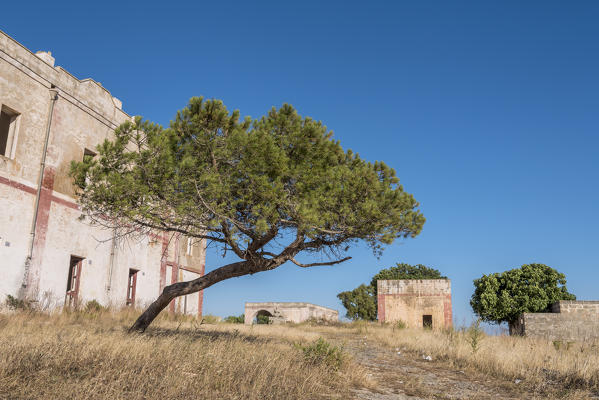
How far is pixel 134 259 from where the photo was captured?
1825 centimetres

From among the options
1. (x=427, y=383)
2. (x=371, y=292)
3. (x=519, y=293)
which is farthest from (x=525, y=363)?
(x=371, y=292)

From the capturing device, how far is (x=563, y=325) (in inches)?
765

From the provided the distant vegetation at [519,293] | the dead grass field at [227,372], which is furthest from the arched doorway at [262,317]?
the dead grass field at [227,372]

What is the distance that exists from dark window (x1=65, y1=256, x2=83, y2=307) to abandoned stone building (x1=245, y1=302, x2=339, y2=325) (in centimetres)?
1847

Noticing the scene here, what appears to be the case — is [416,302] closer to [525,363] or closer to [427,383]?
[525,363]

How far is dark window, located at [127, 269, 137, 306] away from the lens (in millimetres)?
17859

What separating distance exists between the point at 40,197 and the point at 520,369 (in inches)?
537

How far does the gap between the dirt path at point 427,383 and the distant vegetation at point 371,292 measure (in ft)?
118

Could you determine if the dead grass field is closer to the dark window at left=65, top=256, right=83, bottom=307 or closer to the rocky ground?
the rocky ground

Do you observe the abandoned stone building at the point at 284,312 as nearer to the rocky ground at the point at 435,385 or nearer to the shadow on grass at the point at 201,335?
the shadow on grass at the point at 201,335

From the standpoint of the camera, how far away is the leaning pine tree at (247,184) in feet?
28.9

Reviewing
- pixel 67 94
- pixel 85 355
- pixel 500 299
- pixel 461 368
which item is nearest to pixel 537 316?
pixel 500 299

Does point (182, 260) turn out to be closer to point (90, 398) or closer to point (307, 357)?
point (307, 357)

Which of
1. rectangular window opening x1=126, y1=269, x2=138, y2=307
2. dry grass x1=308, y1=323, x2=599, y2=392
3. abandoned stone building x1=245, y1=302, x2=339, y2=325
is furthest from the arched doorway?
dry grass x1=308, y1=323, x2=599, y2=392
